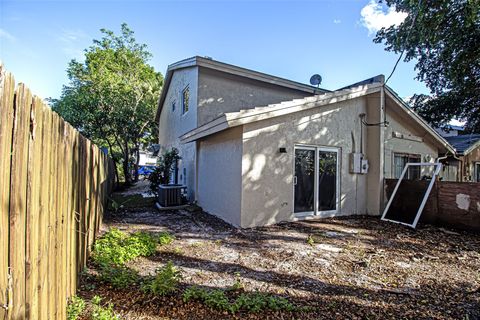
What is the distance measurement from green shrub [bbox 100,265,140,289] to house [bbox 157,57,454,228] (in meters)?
3.17

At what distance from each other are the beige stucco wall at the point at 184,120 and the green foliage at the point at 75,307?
23.6ft

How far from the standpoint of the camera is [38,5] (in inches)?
346

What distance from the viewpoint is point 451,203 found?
6.67 m

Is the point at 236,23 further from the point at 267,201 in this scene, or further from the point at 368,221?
the point at 368,221

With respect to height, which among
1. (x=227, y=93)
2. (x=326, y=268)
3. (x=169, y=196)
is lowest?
(x=326, y=268)

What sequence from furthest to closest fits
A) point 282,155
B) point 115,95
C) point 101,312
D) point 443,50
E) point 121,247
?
point 115,95
point 443,50
point 282,155
point 121,247
point 101,312

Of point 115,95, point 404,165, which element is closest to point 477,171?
point 404,165

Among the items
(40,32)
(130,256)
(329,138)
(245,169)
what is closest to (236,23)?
(329,138)

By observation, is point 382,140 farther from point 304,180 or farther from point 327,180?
point 304,180

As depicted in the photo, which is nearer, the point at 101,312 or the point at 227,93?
the point at 101,312

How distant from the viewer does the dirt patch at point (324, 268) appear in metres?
2.81

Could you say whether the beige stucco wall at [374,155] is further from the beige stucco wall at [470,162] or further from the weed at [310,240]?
the beige stucco wall at [470,162]

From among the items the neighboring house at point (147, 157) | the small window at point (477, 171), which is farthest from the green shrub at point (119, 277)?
the neighboring house at point (147, 157)

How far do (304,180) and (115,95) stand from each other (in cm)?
1517
